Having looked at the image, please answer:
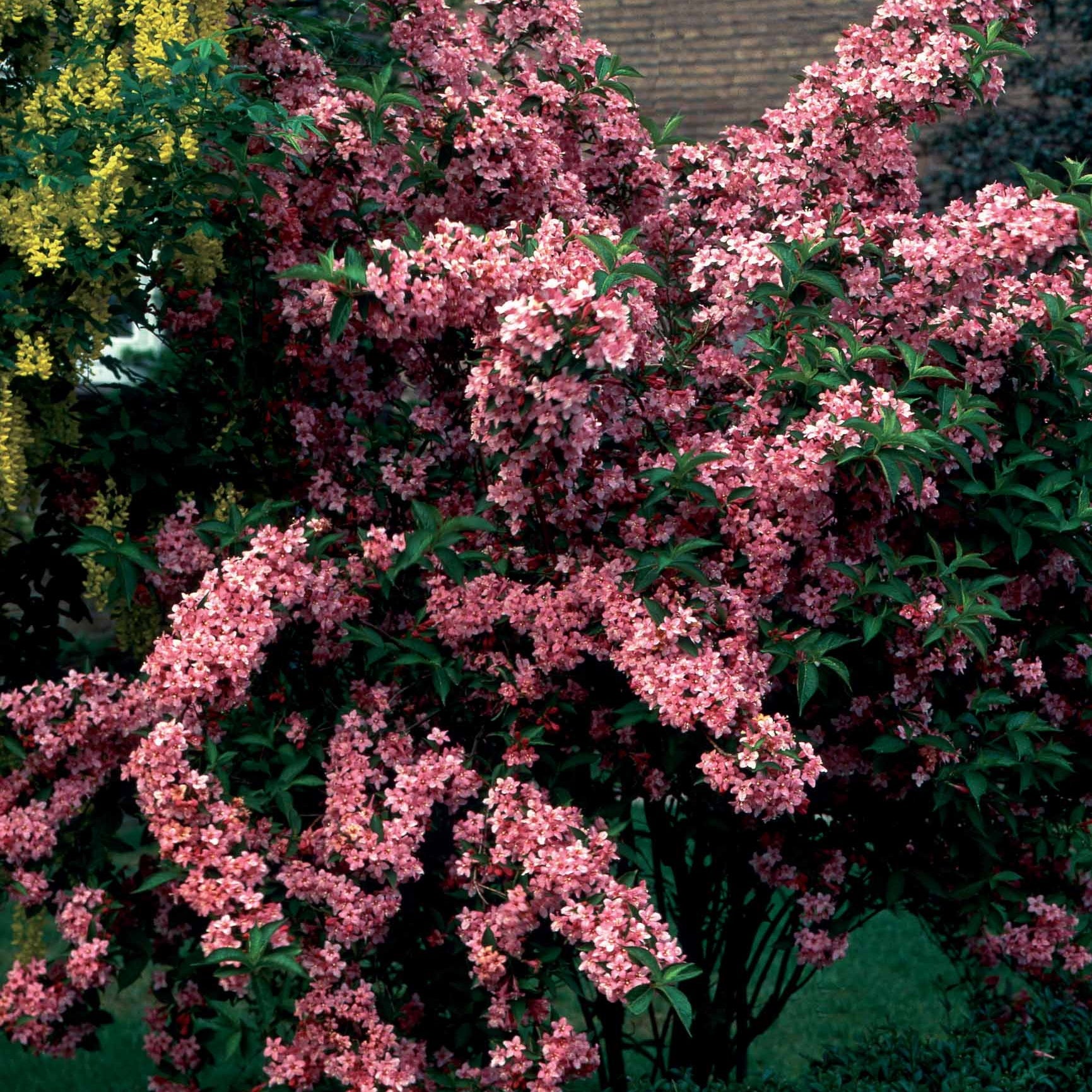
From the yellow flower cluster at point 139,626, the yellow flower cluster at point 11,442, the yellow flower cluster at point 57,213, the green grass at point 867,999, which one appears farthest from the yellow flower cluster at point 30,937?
the green grass at point 867,999

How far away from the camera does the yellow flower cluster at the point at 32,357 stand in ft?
10.3

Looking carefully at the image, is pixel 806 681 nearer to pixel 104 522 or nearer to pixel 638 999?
pixel 638 999

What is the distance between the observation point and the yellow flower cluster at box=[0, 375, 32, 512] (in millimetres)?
3148

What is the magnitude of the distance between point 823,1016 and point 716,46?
25.6 ft

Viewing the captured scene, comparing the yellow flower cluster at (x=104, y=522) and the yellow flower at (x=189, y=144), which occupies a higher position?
the yellow flower at (x=189, y=144)

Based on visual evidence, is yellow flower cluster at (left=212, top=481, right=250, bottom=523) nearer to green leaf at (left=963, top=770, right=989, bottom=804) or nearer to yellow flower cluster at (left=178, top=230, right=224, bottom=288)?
yellow flower cluster at (left=178, top=230, right=224, bottom=288)

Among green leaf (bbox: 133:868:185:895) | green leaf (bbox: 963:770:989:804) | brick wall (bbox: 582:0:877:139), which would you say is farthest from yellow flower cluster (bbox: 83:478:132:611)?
brick wall (bbox: 582:0:877:139)

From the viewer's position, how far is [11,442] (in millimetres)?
3201

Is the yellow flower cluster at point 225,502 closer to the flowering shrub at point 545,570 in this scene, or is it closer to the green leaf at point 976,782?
the flowering shrub at point 545,570

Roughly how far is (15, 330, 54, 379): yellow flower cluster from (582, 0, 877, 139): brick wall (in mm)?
8032

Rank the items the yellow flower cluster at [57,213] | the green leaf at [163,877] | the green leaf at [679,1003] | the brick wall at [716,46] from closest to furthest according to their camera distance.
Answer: the green leaf at [679,1003]
the green leaf at [163,877]
the yellow flower cluster at [57,213]
the brick wall at [716,46]

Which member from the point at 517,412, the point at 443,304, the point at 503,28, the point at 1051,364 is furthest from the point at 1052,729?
the point at 503,28

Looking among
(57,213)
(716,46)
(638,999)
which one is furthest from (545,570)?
(716,46)

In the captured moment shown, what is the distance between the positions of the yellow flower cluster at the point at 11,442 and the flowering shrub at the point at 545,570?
12cm
